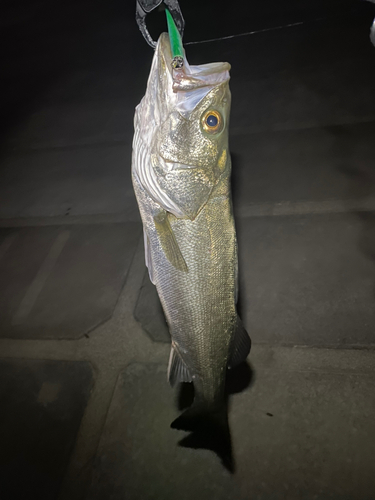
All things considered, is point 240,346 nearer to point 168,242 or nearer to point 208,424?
point 208,424

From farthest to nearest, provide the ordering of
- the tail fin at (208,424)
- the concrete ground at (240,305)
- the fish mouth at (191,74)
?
the concrete ground at (240,305)
the tail fin at (208,424)
the fish mouth at (191,74)

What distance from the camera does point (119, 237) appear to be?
11.5ft

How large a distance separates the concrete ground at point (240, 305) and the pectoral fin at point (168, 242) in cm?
108

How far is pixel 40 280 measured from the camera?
10.9 feet

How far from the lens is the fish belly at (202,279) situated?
130 cm

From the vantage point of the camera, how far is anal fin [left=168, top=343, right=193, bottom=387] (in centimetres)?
155

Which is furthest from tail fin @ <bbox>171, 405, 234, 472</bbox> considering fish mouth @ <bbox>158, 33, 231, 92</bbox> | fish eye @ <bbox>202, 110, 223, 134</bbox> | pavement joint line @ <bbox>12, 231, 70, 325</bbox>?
pavement joint line @ <bbox>12, 231, 70, 325</bbox>

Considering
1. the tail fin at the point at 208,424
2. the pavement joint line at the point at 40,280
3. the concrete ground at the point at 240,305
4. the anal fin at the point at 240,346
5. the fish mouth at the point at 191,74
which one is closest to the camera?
the fish mouth at the point at 191,74

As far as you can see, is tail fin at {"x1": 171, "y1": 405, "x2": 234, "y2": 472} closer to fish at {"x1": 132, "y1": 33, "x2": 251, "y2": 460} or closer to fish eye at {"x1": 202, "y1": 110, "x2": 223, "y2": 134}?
fish at {"x1": 132, "y1": 33, "x2": 251, "y2": 460}

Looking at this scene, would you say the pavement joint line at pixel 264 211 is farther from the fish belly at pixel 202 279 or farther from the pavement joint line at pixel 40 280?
the fish belly at pixel 202 279

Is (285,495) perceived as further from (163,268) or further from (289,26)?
(289,26)

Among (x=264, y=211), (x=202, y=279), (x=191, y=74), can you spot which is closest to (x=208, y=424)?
(x=202, y=279)

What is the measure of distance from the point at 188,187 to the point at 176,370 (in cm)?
86

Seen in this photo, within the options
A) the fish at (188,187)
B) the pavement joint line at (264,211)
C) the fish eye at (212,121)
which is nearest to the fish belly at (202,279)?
the fish at (188,187)
